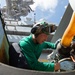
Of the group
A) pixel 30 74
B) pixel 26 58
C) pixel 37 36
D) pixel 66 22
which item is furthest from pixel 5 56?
pixel 66 22

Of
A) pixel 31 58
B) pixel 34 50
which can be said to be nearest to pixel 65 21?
pixel 34 50

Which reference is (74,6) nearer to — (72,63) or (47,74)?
(72,63)

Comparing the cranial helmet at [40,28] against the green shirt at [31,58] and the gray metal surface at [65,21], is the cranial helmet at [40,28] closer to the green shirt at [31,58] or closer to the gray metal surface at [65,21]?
the green shirt at [31,58]

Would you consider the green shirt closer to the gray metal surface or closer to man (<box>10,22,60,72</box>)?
man (<box>10,22,60,72</box>)

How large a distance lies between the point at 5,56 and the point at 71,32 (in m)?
0.66

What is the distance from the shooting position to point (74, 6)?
209 cm

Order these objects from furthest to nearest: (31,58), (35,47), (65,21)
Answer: (65,21)
(35,47)
(31,58)

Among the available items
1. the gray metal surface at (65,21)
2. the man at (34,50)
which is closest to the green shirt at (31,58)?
the man at (34,50)

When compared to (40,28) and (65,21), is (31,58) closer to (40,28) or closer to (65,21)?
(40,28)

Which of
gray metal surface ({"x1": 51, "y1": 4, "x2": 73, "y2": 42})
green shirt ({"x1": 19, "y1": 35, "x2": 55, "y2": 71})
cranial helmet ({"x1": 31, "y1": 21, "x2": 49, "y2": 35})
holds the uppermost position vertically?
cranial helmet ({"x1": 31, "y1": 21, "x2": 49, "y2": 35})

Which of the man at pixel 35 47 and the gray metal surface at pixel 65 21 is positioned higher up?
the man at pixel 35 47

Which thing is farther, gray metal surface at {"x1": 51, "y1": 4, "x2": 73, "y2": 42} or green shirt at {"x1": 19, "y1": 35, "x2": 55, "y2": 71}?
gray metal surface at {"x1": 51, "y1": 4, "x2": 73, "y2": 42}

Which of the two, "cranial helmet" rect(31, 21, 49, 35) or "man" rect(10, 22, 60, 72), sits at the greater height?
"cranial helmet" rect(31, 21, 49, 35)

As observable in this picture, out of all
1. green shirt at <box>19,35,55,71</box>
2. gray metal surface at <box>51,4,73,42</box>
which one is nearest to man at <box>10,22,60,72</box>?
green shirt at <box>19,35,55,71</box>
